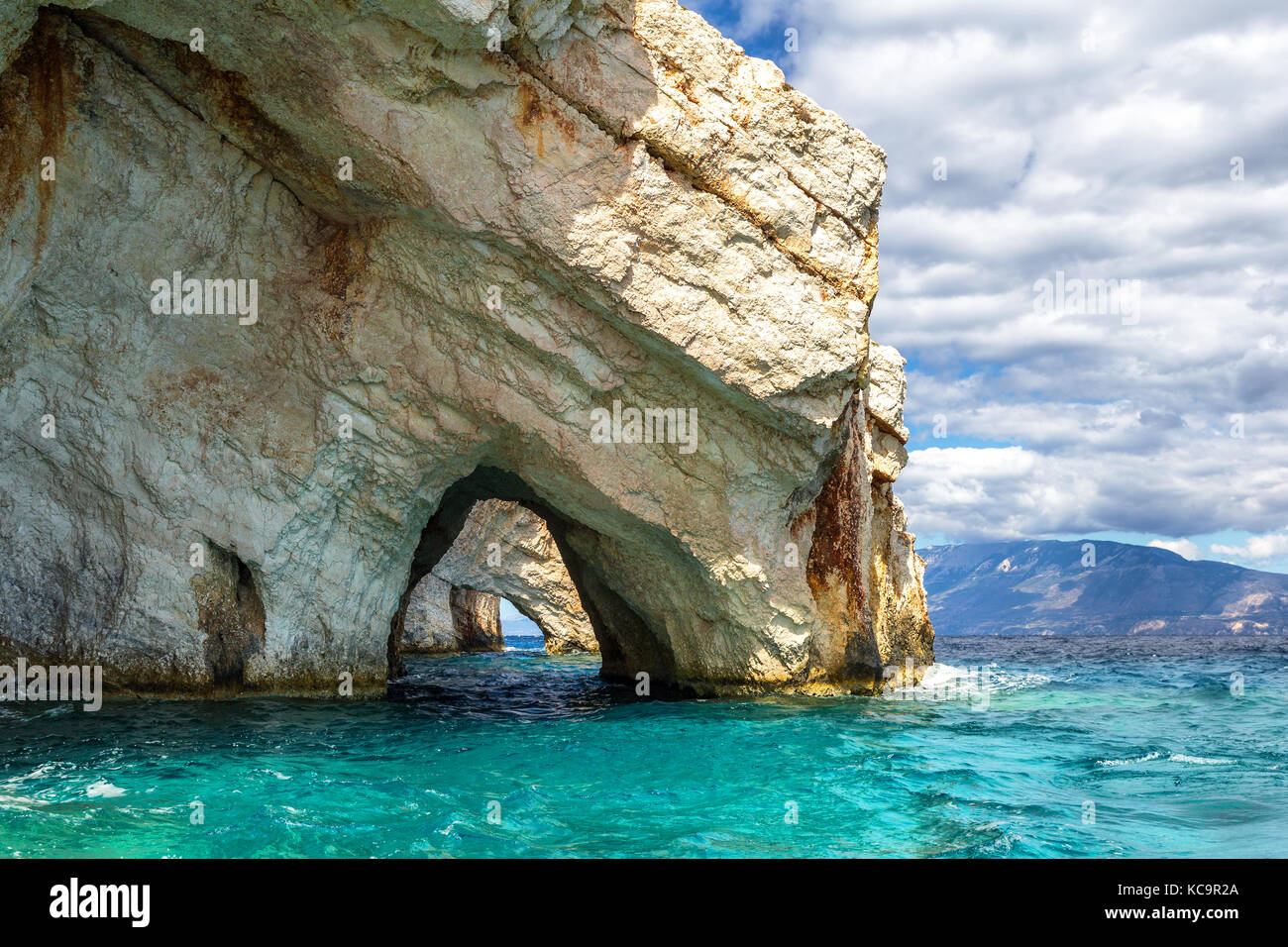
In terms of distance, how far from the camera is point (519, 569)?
110 feet

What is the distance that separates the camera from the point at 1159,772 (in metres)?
10.9

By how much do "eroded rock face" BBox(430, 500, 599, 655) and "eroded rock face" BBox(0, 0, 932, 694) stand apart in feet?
54.9

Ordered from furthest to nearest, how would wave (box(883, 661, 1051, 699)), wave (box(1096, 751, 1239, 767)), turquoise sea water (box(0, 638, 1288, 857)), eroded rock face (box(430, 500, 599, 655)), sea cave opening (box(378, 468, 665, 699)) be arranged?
eroded rock face (box(430, 500, 599, 655)) → sea cave opening (box(378, 468, 665, 699)) → wave (box(883, 661, 1051, 699)) → wave (box(1096, 751, 1239, 767)) → turquoise sea water (box(0, 638, 1288, 857))

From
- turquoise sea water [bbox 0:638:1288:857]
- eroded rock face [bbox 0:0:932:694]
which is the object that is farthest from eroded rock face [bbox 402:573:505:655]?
eroded rock face [bbox 0:0:932:694]

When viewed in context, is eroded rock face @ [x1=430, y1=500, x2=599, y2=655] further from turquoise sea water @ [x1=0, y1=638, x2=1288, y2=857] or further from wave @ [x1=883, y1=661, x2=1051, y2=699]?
turquoise sea water @ [x1=0, y1=638, x2=1288, y2=857]

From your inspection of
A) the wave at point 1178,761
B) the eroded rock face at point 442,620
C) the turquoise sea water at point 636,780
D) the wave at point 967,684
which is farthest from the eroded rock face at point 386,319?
the eroded rock face at point 442,620

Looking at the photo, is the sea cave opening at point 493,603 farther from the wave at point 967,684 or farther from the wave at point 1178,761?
the wave at point 1178,761

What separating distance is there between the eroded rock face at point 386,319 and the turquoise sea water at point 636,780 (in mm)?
1735

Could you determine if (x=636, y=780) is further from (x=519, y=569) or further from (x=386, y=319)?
(x=519, y=569)

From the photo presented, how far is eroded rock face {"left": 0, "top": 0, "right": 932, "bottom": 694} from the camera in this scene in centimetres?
1162

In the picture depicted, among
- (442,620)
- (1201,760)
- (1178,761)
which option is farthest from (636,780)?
(442,620)

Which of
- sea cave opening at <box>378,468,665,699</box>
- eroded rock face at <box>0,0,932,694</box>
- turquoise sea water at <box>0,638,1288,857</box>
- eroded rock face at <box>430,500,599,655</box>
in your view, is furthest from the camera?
eroded rock face at <box>430,500,599,655</box>
